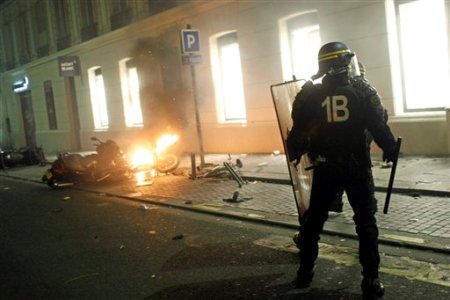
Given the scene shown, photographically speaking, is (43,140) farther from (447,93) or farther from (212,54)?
(447,93)

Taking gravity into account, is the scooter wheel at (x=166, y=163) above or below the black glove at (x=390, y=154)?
below

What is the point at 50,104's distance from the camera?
23.9 m

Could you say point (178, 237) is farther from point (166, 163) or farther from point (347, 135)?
point (166, 163)

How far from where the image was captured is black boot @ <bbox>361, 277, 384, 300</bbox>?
3.92 metres

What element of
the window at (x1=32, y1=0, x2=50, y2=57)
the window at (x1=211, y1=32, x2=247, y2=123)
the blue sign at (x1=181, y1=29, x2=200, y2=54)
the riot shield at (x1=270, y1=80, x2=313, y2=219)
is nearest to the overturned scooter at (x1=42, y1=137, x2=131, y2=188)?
the blue sign at (x1=181, y1=29, x2=200, y2=54)

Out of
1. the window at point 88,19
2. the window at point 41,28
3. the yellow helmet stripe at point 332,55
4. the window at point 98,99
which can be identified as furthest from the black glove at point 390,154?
the window at point 41,28

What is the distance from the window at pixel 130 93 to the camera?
18203 millimetres

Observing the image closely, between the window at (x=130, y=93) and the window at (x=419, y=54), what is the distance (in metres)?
10.0

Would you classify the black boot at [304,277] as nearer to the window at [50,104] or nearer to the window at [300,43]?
the window at [300,43]

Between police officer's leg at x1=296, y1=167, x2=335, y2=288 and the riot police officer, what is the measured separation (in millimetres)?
11

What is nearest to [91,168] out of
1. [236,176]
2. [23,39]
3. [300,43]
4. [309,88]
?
[236,176]

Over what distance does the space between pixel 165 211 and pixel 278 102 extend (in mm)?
3524

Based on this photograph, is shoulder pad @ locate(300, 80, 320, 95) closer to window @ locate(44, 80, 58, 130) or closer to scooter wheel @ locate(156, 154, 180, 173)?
scooter wheel @ locate(156, 154, 180, 173)

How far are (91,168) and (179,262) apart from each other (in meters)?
6.85
